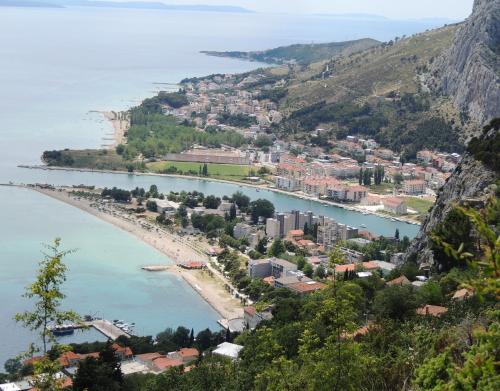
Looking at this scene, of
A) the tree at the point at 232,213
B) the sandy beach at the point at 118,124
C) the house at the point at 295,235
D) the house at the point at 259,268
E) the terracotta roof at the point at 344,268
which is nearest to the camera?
the terracotta roof at the point at 344,268

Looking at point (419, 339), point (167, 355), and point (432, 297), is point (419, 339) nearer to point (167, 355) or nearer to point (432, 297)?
point (432, 297)

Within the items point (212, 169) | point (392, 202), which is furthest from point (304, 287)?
point (212, 169)

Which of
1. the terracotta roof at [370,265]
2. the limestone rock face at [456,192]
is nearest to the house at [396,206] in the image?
the terracotta roof at [370,265]

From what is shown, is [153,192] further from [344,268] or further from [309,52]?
[309,52]

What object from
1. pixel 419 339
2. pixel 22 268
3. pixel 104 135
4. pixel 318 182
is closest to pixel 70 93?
pixel 104 135

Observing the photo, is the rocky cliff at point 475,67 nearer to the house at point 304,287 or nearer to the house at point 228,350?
the house at point 304,287

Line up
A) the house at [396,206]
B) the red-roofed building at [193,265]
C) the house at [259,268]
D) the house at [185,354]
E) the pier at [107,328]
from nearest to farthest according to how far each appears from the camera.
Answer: the house at [185,354] < the pier at [107,328] < the house at [259,268] < the red-roofed building at [193,265] < the house at [396,206]

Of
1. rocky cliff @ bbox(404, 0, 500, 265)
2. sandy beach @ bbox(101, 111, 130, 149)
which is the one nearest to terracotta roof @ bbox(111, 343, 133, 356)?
sandy beach @ bbox(101, 111, 130, 149)
